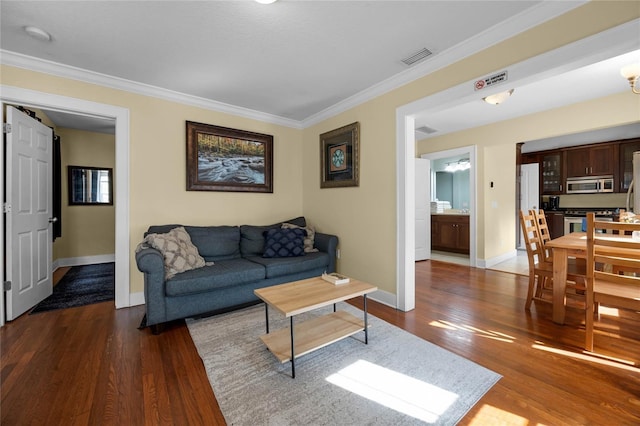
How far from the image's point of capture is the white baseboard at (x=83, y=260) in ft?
15.4

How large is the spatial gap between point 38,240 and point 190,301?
2.06 m

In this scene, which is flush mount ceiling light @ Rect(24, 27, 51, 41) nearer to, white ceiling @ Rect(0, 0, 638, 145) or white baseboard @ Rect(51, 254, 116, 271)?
white ceiling @ Rect(0, 0, 638, 145)

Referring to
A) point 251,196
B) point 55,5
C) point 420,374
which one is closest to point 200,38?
point 55,5

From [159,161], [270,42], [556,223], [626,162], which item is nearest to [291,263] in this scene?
[159,161]

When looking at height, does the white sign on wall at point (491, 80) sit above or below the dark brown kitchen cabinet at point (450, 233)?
above

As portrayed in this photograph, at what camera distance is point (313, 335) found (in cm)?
203

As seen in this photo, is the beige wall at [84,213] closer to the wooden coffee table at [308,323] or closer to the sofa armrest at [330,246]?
the sofa armrest at [330,246]

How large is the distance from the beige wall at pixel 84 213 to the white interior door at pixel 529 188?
343 inches

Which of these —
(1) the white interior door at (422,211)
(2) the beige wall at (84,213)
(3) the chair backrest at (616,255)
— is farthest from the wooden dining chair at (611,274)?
(2) the beige wall at (84,213)

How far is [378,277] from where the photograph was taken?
10.4 feet

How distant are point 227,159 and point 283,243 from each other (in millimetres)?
1435

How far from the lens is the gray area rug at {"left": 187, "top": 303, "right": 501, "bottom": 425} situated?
4.73 feet

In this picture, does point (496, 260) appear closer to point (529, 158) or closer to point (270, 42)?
point (529, 158)

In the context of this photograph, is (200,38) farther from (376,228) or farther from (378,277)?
(378,277)
